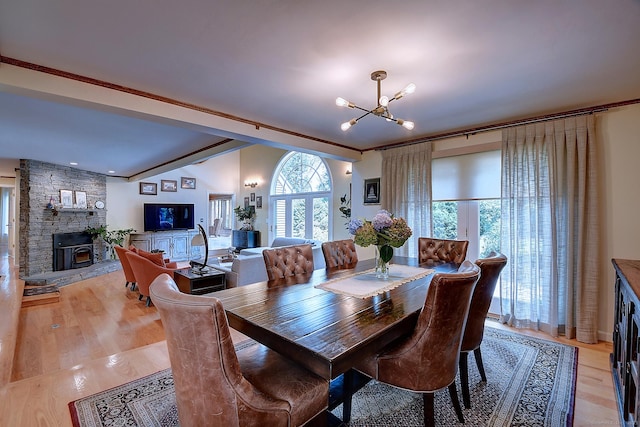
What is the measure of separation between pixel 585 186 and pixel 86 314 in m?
6.21

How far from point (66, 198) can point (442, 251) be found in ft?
25.1

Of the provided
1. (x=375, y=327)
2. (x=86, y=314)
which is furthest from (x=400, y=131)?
(x=86, y=314)

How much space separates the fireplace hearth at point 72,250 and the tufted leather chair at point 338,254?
6334mm

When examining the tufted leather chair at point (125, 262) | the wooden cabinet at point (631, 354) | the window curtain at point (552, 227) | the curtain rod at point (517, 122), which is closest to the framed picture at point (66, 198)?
the tufted leather chair at point (125, 262)

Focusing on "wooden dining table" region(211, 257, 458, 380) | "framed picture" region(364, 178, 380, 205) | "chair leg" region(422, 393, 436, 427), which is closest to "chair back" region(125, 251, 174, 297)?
"wooden dining table" region(211, 257, 458, 380)

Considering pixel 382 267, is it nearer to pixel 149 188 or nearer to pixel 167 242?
pixel 167 242

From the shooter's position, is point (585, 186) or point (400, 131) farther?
point (400, 131)

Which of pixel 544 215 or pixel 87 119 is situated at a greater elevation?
pixel 87 119

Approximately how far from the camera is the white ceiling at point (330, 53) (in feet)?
4.90

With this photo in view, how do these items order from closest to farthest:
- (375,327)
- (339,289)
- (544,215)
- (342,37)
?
(375,327) → (342,37) → (339,289) → (544,215)

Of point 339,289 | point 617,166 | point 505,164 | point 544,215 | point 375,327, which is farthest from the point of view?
point 505,164

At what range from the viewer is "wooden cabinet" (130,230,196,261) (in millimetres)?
7781

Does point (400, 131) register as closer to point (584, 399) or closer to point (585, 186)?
point (585, 186)

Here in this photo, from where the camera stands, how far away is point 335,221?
261 inches
